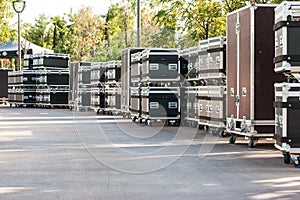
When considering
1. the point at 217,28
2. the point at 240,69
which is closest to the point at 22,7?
the point at 217,28

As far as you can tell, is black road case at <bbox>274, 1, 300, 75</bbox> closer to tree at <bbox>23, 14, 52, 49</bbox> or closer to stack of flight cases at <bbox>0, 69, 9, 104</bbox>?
stack of flight cases at <bbox>0, 69, 9, 104</bbox>

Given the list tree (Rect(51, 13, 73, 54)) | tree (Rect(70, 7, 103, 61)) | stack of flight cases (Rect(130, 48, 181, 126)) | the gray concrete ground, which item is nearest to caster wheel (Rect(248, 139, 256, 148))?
the gray concrete ground

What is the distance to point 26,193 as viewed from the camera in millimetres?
9219

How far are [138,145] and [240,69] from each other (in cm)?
312

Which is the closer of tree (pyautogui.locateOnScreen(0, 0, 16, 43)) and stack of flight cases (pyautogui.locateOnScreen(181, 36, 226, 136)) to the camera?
stack of flight cases (pyautogui.locateOnScreen(181, 36, 226, 136))

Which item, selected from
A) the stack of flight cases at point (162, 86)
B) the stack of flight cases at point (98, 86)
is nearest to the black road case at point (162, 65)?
the stack of flight cases at point (162, 86)

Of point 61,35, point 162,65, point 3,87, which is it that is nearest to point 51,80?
point 3,87

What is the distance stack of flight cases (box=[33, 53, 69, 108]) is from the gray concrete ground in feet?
82.4

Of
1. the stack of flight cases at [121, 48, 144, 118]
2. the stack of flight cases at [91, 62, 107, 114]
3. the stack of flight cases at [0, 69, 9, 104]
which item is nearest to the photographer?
the stack of flight cases at [121, 48, 144, 118]

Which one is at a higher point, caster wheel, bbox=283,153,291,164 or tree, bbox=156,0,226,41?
tree, bbox=156,0,226,41

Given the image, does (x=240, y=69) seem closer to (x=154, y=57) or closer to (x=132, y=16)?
(x=154, y=57)

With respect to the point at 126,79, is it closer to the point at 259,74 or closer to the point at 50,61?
the point at 259,74

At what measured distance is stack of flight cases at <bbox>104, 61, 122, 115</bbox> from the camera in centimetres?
3234

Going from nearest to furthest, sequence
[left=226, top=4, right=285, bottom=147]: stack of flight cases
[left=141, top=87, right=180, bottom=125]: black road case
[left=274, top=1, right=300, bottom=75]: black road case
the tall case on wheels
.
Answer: the tall case on wheels
[left=274, top=1, right=300, bottom=75]: black road case
[left=226, top=4, right=285, bottom=147]: stack of flight cases
[left=141, top=87, right=180, bottom=125]: black road case
